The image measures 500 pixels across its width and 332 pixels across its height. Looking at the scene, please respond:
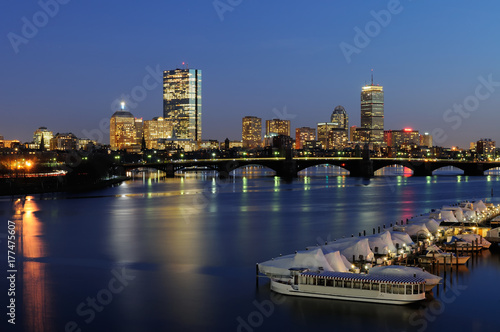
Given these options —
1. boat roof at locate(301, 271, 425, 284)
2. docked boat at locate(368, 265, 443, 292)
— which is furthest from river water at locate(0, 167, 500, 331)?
boat roof at locate(301, 271, 425, 284)

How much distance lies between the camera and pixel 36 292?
3397 cm

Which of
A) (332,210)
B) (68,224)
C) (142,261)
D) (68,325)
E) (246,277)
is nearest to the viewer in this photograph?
(68,325)

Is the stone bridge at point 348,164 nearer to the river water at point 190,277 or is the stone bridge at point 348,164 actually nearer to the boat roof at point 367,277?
the river water at point 190,277

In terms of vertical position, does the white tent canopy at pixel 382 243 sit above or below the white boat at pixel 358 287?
above

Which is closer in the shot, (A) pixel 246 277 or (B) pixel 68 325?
(B) pixel 68 325

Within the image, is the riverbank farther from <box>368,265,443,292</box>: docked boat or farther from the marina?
<box>368,265,443,292</box>: docked boat

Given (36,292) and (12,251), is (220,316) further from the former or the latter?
(12,251)

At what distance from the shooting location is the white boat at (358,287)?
Answer: 30.9 m

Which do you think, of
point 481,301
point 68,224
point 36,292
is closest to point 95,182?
point 68,224

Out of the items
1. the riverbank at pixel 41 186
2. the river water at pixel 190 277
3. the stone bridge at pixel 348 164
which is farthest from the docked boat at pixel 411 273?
the stone bridge at pixel 348 164

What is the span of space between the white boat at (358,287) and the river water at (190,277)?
522mm

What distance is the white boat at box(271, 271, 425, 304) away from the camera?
30859 millimetres

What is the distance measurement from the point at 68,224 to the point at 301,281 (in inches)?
1565

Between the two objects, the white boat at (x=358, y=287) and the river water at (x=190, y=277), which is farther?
the white boat at (x=358, y=287)
